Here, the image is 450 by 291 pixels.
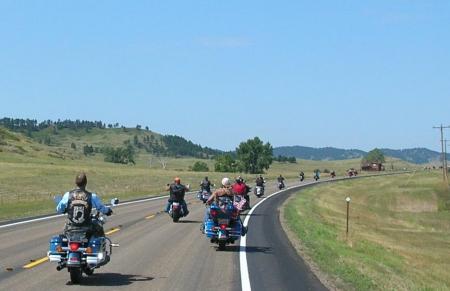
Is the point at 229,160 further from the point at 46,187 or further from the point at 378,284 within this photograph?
the point at 378,284

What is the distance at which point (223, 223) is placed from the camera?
59.6 ft

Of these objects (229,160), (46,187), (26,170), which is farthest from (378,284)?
(229,160)

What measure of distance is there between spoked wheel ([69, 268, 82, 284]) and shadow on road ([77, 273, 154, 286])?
0.43 feet

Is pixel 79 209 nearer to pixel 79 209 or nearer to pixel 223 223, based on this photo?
pixel 79 209

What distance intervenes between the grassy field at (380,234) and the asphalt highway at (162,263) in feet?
3.12

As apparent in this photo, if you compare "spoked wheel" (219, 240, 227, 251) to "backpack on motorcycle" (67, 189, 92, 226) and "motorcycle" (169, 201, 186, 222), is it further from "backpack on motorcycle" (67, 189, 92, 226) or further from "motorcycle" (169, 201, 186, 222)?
"motorcycle" (169, 201, 186, 222)

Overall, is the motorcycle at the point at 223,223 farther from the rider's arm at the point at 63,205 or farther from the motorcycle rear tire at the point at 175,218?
the motorcycle rear tire at the point at 175,218

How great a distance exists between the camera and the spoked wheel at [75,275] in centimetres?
1193

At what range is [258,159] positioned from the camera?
198 meters

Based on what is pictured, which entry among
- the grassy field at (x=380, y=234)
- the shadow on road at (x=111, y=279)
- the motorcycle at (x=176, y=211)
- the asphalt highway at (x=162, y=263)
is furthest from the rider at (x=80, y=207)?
the motorcycle at (x=176, y=211)

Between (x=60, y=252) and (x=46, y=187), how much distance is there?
6045cm

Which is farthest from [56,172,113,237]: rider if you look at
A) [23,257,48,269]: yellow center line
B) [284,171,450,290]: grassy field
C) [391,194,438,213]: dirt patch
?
[391,194,438,213]: dirt patch

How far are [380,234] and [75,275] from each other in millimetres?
28612

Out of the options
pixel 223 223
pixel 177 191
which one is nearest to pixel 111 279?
pixel 223 223
